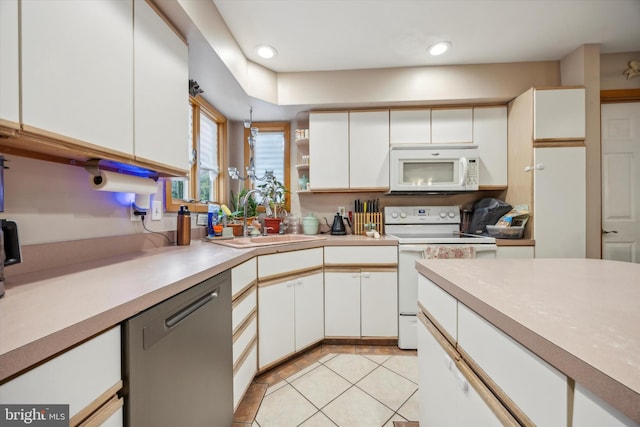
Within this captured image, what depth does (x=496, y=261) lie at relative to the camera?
3.39 feet

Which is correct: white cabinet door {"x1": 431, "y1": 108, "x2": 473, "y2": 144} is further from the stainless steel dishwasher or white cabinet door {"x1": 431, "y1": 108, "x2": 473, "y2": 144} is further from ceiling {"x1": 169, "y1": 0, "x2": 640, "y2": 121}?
the stainless steel dishwasher

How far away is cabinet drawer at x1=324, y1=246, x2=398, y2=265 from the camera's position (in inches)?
78.2

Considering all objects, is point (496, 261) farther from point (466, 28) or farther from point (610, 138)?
point (610, 138)

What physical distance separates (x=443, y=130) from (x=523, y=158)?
695mm

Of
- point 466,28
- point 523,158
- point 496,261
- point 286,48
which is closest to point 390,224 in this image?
point 523,158

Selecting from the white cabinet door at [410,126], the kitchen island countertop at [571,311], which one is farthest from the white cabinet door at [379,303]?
the white cabinet door at [410,126]

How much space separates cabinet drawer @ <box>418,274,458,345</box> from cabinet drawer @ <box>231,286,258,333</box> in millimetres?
908

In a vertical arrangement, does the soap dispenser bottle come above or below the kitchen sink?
above

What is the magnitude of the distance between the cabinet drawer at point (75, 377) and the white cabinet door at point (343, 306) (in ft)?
5.05

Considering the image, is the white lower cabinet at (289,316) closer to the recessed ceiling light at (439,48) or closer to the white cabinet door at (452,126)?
the white cabinet door at (452,126)

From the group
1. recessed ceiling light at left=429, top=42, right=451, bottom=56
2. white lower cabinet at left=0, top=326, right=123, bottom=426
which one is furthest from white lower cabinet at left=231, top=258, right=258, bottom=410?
recessed ceiling light at left=429, top=42, right=451, bottom=56

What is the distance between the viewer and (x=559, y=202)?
6.42ft

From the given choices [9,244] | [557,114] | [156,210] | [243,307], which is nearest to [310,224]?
[243,307]

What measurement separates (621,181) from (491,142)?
1147 millimetres
